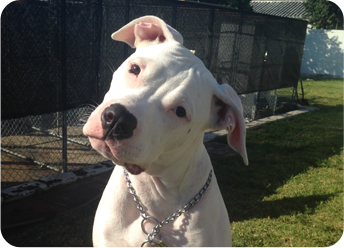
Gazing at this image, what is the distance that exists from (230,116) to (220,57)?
5638 mm

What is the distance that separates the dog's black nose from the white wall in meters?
22.4

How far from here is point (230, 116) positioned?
6.91 ft

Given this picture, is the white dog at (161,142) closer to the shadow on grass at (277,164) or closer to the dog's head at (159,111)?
the dog's head at (159,111)

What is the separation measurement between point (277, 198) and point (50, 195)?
9.74 ft

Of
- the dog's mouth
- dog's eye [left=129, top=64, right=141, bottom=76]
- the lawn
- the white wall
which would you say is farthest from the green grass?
the white wall

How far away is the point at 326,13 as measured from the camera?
22562 millimetres

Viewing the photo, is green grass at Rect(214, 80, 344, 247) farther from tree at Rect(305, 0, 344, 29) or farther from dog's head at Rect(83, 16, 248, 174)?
tree at Rect(305, 0, 344, 29)

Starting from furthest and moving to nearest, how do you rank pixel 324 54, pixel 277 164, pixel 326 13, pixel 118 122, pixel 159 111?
pixel 326 13
pixel 324 54
pixel 277 164
pixel 159 111
pixel 118 122

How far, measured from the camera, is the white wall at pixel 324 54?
70.7 ft

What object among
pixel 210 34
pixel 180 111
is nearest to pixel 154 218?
pixel 180 111

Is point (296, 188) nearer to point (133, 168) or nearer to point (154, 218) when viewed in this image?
point (154, 218)

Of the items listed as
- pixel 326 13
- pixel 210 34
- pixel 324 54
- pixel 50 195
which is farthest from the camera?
pixel 326 13

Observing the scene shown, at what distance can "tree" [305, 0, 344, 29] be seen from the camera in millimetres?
22094

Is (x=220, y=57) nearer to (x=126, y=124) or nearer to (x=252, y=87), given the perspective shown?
(x=252, y=87)
